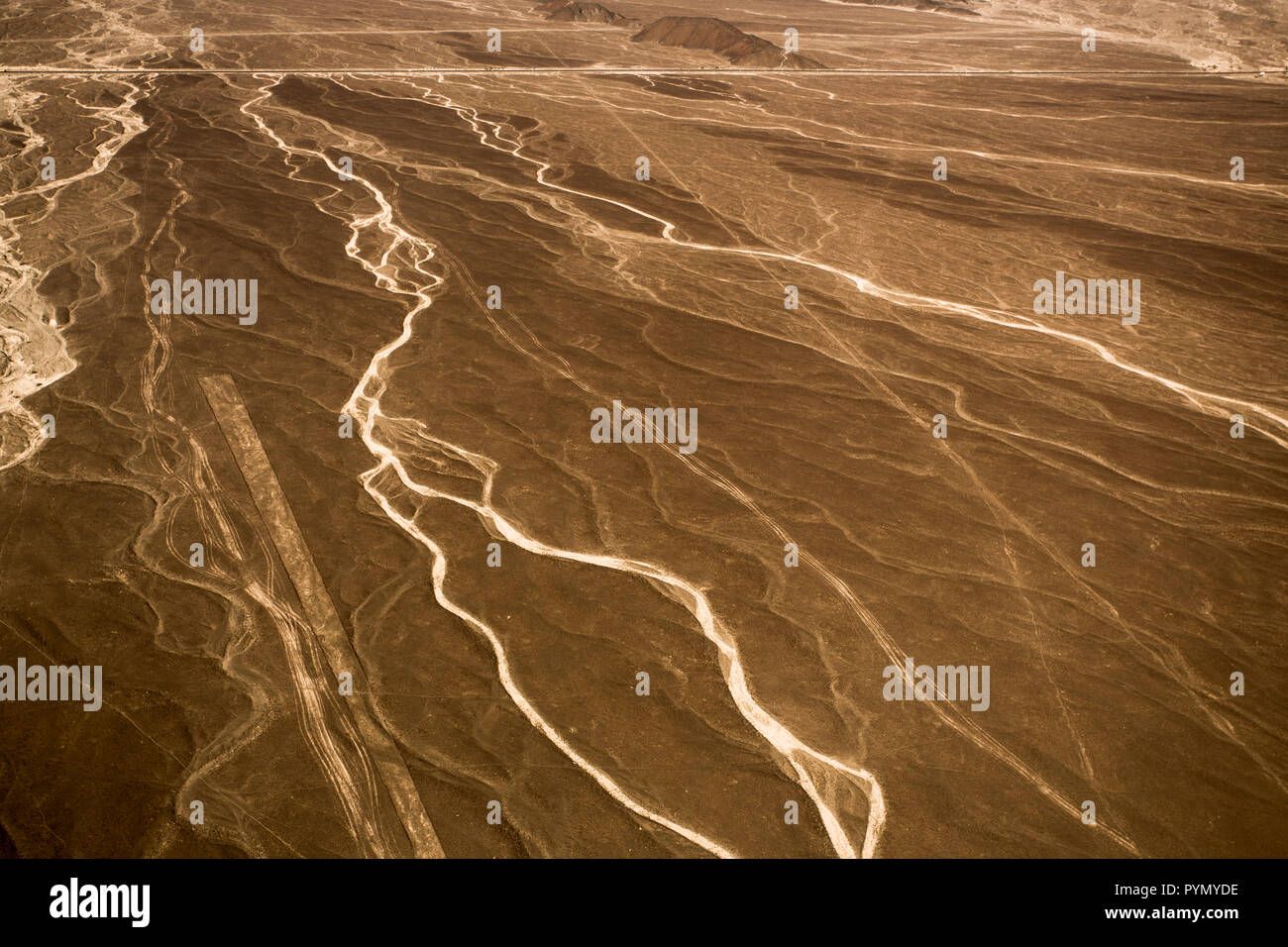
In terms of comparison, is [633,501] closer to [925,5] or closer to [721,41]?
[721,41]

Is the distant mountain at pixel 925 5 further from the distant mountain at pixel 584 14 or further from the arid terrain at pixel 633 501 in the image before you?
the arid terrain at pixel 633 501

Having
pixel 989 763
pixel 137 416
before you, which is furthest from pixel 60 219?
pixel 989 763

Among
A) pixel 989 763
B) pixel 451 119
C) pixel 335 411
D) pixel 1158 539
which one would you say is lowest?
pixel 989 763

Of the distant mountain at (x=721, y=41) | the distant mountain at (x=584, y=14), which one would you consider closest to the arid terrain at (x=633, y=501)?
the distant mountain at (x=721, y=41)

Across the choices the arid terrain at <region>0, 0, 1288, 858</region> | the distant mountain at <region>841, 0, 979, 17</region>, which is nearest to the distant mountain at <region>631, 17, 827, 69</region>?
the arid terrain at <region>0, 0, 1288, 858</region>
